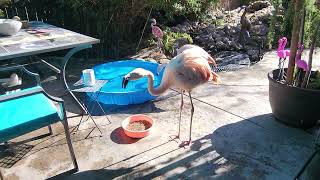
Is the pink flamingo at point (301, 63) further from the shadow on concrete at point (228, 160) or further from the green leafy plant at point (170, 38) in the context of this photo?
the green leafy plant at point (170, 38)

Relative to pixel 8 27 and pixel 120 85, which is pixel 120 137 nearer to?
pixel 120 85

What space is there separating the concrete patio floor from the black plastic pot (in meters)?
0.12

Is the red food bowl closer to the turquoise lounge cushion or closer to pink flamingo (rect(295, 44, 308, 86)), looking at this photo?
the turquoise lounge cushion

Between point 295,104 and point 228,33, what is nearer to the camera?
point 295,104

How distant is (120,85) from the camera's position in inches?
198

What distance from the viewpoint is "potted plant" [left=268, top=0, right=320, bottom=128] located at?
135 inches

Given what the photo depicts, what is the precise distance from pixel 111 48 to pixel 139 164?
3.82 meters

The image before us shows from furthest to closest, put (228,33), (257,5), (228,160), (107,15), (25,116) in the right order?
(257,5) < (228,33) < (107,15) < (228,160) < (25,116)

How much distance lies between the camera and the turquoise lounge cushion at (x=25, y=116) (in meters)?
2.69

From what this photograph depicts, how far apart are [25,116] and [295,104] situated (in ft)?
9.10

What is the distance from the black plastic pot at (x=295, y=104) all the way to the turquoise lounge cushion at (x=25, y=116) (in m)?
2.39

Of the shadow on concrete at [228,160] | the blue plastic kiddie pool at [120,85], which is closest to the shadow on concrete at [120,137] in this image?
the shadow on concrete at [228,160]

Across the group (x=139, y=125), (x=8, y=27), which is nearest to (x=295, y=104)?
(x=139, y=125)

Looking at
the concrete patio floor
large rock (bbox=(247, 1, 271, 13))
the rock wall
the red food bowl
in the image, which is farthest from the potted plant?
large rock (bbox=(247, 1, 271, 13))
